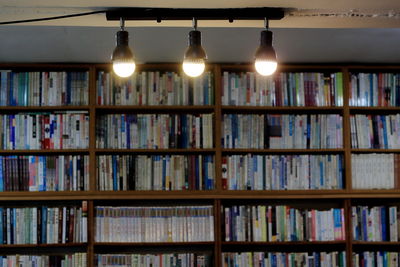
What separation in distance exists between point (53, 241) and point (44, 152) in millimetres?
645

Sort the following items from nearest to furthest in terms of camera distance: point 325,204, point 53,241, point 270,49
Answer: point 270,49, point 53,241, point 325,204

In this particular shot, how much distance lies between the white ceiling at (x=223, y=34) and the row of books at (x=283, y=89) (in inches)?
5.1

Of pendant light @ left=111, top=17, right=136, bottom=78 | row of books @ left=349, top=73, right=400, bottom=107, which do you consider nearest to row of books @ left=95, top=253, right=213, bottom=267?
row of books @ left=349, top=73, right=400, bottom=107

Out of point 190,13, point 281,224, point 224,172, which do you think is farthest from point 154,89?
point 190,13

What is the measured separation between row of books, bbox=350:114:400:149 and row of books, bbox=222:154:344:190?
9.1 inches

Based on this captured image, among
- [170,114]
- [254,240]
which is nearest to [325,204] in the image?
[254,240]

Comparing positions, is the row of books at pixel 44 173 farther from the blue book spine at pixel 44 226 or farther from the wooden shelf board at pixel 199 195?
the blue book spine at pixel 44 226

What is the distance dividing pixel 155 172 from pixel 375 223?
65.3 inches

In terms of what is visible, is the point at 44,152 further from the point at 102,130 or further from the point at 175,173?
the point at 175,173

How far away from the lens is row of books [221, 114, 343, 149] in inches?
150

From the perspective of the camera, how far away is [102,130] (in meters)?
3.77

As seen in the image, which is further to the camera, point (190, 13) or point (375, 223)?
point (375, 223)

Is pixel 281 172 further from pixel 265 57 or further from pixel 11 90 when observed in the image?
pixel 11 90

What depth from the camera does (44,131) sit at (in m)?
3.74
